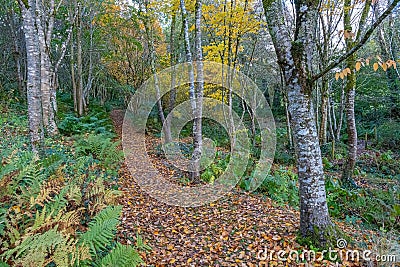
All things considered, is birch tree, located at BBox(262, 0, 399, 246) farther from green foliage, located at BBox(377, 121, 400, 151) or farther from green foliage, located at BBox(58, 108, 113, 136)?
green foliage, located at BBox(377, 121, 400, 151)

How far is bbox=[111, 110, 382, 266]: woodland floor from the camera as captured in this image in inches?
143

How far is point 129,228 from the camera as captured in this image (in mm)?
4211

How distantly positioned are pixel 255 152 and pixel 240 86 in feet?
13.0

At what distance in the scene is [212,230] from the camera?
4.45 meters

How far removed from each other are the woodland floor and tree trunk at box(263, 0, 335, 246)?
47 cm

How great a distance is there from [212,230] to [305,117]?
7.82ft

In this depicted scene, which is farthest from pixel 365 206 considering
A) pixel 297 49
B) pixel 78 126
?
pixel 78 126

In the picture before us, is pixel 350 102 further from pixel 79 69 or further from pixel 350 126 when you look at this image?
pixel 79 69

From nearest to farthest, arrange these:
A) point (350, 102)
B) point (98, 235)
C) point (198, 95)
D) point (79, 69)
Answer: point (98, 235)
point (198, 95)
point (350, 102)
point (79, 69)

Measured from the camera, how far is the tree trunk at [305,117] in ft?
11.4

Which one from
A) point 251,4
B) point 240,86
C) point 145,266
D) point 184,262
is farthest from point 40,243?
point 240,86

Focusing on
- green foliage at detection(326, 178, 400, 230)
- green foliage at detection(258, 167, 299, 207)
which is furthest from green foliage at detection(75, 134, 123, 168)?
green foliage at detection(326, 178, 400, 230)

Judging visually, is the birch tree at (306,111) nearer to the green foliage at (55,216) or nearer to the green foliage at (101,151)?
the green foliage at (55,216)

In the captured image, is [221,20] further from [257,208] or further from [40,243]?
[40,243]
